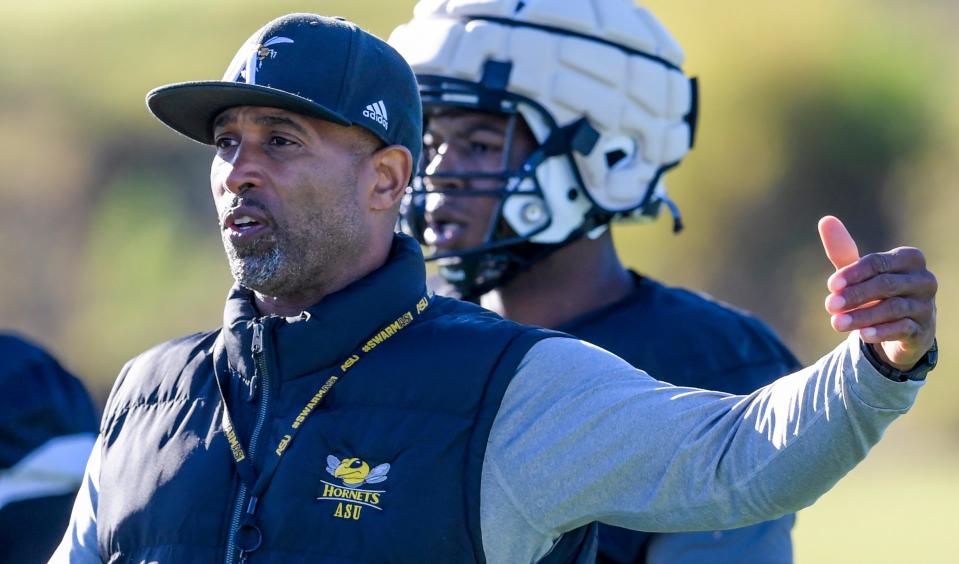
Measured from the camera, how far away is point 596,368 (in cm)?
268

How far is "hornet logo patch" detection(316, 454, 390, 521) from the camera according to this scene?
263cm

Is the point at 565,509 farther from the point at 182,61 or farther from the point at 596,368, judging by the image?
the point at 182,61

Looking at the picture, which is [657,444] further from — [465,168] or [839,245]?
[465,168]

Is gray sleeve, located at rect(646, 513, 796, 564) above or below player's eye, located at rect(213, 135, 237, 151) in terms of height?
below

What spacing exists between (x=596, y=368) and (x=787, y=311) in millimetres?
13525

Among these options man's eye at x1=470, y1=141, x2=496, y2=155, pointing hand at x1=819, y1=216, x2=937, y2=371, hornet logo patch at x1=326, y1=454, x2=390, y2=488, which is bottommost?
hornet logo patch at x1=326, y1=454, x2=390, y2=488

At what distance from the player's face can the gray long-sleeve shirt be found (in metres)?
1.50

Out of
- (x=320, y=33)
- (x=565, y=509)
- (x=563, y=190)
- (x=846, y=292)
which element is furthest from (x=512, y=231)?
(x=846, y=292)

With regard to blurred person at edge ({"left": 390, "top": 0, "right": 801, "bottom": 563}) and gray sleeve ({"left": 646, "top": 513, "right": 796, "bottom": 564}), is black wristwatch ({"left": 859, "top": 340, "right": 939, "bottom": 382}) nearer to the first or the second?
gray sleeve ({"left": 646, "top": 513, "right": 796, "bottom": 564})

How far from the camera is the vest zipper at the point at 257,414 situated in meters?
2.67

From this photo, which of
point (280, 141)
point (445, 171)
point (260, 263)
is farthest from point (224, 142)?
point (445, 171)

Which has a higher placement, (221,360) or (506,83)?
(506,83)

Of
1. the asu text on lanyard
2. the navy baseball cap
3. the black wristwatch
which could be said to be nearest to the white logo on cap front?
the navy baseball cap

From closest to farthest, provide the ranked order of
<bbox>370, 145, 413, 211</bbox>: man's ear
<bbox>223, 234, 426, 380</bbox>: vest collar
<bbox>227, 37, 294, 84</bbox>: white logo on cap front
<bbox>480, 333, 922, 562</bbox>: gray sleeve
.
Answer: <bbox>480, 333, 922, 562</bbox>: gray sleeve → <bbox>223, 234, 426, 380</bbox>: vest collar → <bbox>227, 37, 294, 84</bbox>: white logo on cap front → <bbox>370, 145, 413, 211</bbox>: man's ear
